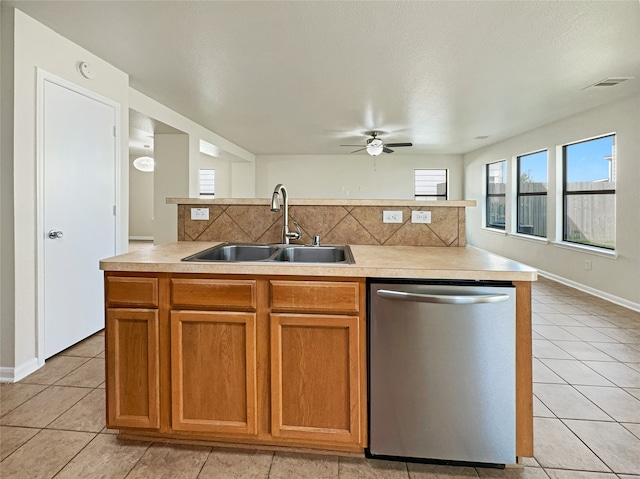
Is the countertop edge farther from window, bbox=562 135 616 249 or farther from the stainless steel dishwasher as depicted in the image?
window, bbox=562 135 616 249

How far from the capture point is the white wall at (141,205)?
9500mm

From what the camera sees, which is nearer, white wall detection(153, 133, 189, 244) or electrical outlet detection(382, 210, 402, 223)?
electrical outlet detection(382, 210, 402, 223)

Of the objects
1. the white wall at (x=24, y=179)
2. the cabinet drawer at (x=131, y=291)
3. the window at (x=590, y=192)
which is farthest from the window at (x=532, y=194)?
the white wall at (x=24, y=179)

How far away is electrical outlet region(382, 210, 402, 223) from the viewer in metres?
2.17

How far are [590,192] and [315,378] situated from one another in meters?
5.02

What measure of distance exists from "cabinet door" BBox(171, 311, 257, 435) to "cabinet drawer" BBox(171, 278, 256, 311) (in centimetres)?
4

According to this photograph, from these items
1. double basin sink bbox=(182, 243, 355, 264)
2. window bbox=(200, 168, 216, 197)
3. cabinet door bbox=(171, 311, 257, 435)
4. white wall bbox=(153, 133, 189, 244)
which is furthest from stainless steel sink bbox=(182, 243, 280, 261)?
window bbox=(200, 168, 216, 197)

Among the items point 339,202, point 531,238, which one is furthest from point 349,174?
point 339,202

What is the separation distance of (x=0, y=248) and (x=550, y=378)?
370 cm

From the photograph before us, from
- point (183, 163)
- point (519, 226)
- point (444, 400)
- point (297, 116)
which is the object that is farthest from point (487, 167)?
point (444, 400)

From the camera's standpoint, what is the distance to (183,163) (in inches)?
211

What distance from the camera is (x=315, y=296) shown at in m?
1.47

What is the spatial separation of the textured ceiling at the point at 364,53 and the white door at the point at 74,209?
0.58m

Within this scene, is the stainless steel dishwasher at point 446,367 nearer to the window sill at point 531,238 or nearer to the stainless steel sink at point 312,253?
the stainless steel sink at point 312,253
